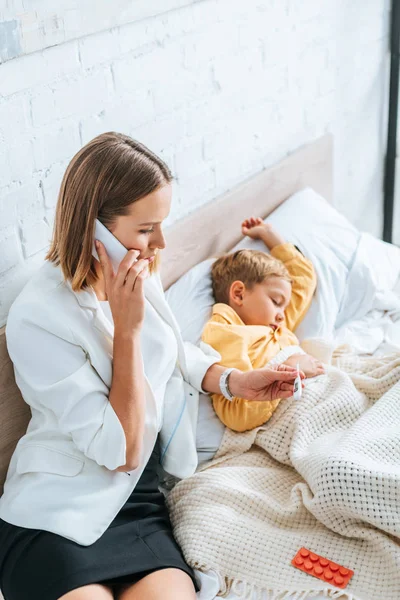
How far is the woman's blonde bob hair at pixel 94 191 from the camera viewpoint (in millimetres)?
1392

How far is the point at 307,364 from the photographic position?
1.77 meters

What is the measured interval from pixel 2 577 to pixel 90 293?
56 cm

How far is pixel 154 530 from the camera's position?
1.48 metres

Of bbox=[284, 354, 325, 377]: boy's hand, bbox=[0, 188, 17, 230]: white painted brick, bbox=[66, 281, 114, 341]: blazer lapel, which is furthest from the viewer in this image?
bbox=[284, 354, 325, 377]: boy's hand

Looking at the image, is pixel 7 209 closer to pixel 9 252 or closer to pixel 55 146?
pixel 9 252

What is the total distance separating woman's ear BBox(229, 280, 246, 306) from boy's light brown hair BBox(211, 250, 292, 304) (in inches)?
0.5

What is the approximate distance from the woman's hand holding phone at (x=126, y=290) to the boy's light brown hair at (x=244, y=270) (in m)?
0.53

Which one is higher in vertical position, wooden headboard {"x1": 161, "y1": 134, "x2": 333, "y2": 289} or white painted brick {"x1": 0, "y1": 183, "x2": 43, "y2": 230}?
white painted brick {"x1": 0, "y1": 183, "x2": 43, "y2": 230}

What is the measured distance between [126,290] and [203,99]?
2.91 ft

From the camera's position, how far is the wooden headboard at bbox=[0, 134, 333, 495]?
160 cm

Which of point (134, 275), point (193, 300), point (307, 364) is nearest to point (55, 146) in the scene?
point (134, 275)

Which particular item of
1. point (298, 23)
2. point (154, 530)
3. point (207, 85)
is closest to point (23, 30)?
point (207, 85)

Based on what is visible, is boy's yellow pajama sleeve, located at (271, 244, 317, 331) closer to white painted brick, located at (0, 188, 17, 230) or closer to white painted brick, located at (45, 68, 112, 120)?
white painted brick, located at (45, 68, 112, 120)

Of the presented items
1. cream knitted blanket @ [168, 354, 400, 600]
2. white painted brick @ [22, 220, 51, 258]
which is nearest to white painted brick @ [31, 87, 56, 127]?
white painted brick @ [22, 220, 51, 258]
